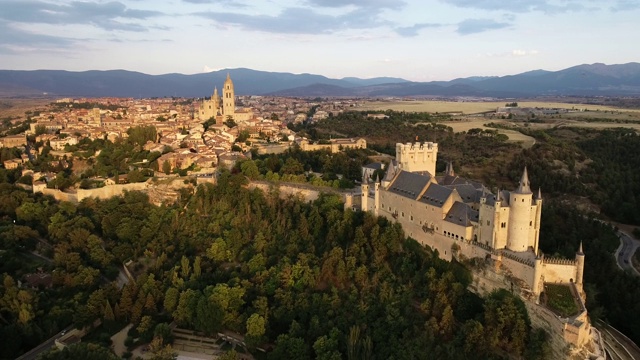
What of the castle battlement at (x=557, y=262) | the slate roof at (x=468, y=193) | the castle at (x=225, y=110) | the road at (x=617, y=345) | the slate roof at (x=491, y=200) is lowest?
the road at (x=617, y=345)

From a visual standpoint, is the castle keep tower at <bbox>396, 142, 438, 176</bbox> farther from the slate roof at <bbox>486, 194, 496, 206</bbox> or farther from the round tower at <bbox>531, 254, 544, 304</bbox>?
the round tower at <bbox>531, 254, 544, 304</bbox>

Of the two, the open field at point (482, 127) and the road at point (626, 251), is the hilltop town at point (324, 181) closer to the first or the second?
the open field at point (482, 127)

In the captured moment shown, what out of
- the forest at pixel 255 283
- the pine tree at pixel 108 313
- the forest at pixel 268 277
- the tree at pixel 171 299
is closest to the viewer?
the forest at pixel 255 283

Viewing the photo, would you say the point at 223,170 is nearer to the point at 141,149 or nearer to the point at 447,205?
the point at 141,149

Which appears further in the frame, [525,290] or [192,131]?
[192,131]

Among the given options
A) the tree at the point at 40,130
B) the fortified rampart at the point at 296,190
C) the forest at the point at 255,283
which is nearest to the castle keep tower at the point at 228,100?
the tree at the point at 40,130

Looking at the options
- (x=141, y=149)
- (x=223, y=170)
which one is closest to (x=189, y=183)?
(x=223, y=170)

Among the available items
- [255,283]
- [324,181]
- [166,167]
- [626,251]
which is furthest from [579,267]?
[166,167]

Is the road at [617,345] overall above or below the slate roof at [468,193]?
below
